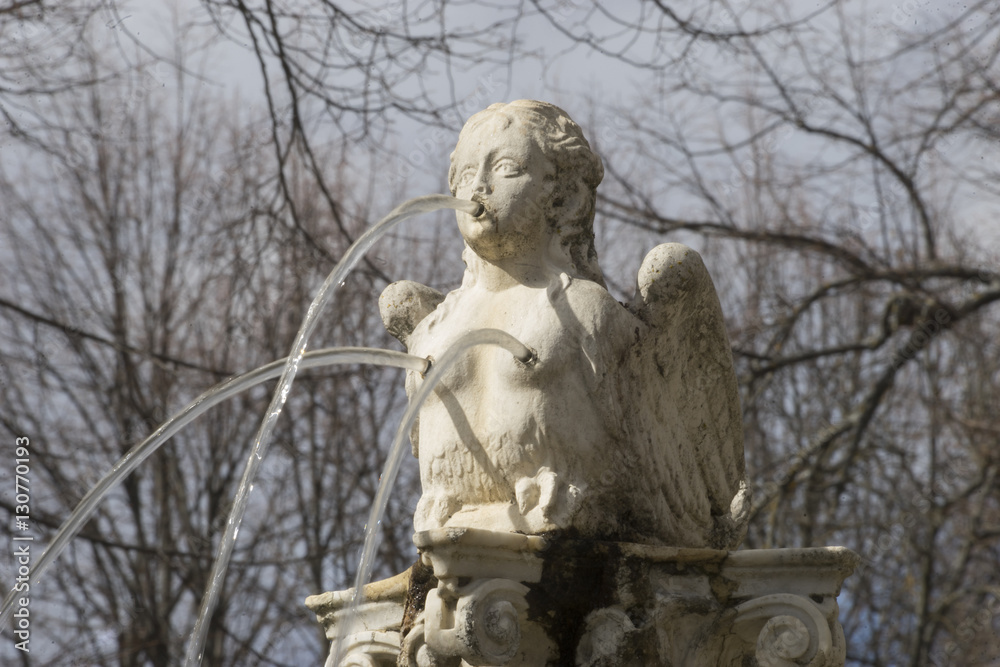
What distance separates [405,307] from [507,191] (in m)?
0.60

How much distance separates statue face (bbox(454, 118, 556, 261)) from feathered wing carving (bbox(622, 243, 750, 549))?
0.36 metres

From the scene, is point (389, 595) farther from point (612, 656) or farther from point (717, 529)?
point (717, 529)

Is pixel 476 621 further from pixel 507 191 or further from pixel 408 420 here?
pixel 507 191

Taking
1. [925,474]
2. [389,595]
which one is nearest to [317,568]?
[925,474]

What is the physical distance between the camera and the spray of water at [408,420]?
363 centimetres

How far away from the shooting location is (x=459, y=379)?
3.79 metres

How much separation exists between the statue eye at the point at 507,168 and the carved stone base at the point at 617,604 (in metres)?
1.12

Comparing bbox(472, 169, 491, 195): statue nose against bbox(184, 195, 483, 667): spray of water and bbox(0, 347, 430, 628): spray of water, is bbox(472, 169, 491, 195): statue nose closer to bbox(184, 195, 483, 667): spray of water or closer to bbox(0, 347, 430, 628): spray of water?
bbox(184, 195, 483, 667): spray of water

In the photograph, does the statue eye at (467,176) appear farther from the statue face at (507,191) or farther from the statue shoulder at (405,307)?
the statue shoulder at (405,307)

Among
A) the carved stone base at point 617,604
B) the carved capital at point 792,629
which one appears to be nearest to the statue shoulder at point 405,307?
the carved stone base at point 617,604

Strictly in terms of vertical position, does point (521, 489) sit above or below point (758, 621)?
above

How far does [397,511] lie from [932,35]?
6.46 metres

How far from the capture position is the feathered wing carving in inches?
148

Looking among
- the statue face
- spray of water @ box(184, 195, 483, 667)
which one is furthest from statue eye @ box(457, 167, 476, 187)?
spray of water @ box(184, 195, 483, 667)
